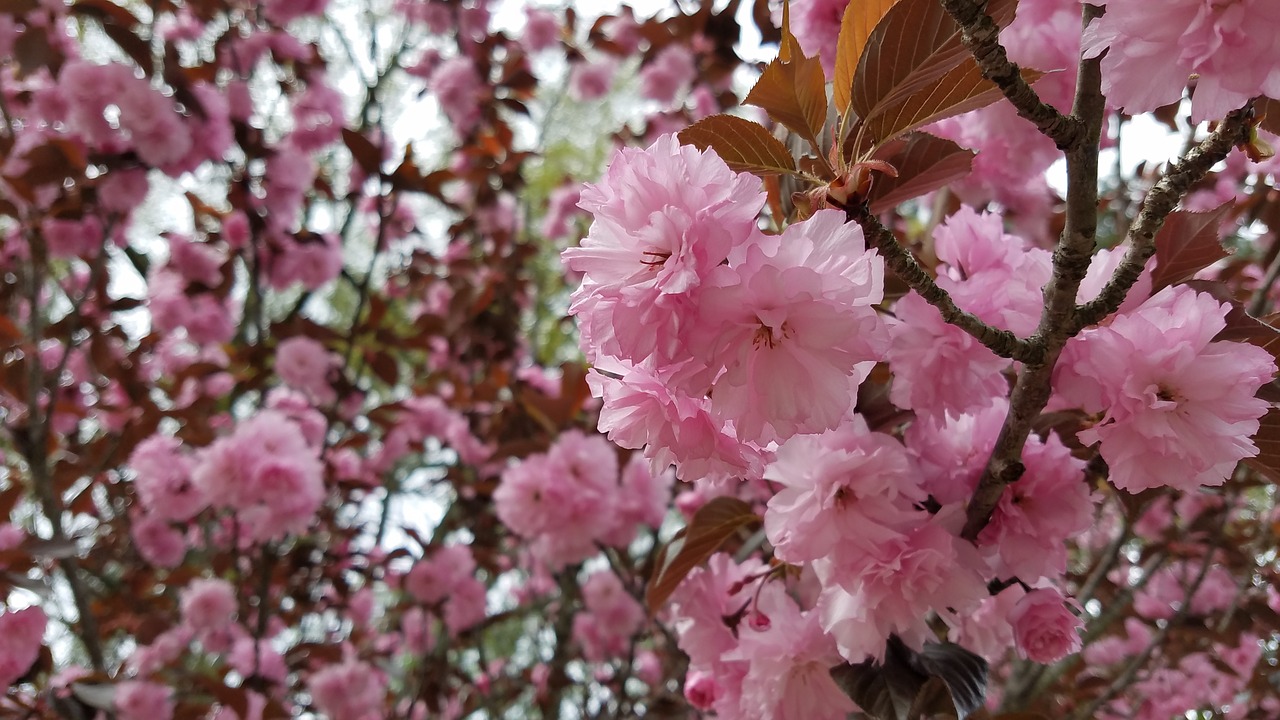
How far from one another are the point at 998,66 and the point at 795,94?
0.15 m

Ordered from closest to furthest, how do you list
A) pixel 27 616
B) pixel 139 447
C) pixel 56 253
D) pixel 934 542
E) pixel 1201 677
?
1. pixel 934 542
2. pixel 27 616
3. pixel 139 447
4. pixel 56 253
5. pixel 1201 677

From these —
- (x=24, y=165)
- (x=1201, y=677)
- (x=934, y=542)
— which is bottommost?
(x=934, y=542)

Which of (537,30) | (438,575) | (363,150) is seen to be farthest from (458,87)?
(438,575)

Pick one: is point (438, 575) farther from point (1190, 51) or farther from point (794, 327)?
point (1190, 51)

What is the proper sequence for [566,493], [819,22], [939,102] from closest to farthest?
1. [939,102]
2. [819,22]
3. [566,493]

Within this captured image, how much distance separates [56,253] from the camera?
2.38m

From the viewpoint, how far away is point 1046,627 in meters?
0.77

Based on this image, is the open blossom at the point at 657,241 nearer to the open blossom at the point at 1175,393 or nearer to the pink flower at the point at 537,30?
the open blossom at the point at 1175,393

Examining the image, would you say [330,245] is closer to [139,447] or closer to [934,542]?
[139,447]

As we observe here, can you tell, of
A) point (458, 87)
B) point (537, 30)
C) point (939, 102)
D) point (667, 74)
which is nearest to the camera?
point (939, 102)

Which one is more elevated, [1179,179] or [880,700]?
[1179,179]

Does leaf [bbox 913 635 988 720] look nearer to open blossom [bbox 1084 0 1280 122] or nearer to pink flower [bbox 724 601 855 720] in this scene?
pink flower [bbox 724 601 855 720]

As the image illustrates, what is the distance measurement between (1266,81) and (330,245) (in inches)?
105

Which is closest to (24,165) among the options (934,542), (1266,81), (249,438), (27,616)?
(249,438)
